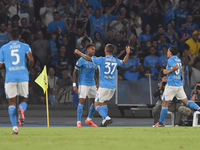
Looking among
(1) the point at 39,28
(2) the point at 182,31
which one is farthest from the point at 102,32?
(2) the point at 182,31

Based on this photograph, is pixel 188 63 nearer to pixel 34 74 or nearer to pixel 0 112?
pixel 34 74

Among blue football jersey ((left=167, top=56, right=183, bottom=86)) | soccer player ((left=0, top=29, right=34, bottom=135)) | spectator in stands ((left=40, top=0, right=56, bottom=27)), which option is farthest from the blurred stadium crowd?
soccer player ((left=0, top=29, right=34, bottom=135))

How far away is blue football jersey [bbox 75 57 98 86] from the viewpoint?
15.0m

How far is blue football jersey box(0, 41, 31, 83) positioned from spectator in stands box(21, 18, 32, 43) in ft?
36.8

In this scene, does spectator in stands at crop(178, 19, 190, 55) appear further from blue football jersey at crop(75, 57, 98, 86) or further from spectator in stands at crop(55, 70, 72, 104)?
blue football jersey at crop(75, 57, 98, 86)

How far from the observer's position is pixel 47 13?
2250 cm

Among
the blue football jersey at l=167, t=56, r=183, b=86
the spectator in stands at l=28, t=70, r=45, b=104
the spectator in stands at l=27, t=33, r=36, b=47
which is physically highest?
the spectator in stands at l=27, t=33, r=36, b=47

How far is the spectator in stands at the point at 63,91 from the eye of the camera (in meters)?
20.2

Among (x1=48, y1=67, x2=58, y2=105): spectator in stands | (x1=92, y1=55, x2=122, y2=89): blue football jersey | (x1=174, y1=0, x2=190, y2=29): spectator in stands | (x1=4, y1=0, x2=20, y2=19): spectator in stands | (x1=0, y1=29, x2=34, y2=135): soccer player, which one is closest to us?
(x1=0, y1=29, x2=34, y2=135): soccer player

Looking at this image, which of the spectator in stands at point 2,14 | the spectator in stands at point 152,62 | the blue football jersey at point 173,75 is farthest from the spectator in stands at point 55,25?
the blue football jersey at point 173,75

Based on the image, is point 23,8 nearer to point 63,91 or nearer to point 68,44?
point 68,44

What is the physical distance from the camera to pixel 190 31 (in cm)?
2330

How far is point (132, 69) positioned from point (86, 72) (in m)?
6.44

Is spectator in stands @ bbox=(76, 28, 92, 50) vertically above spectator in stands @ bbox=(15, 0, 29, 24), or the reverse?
spectator in stands @ bbox=(15, 0, 29, 24)
